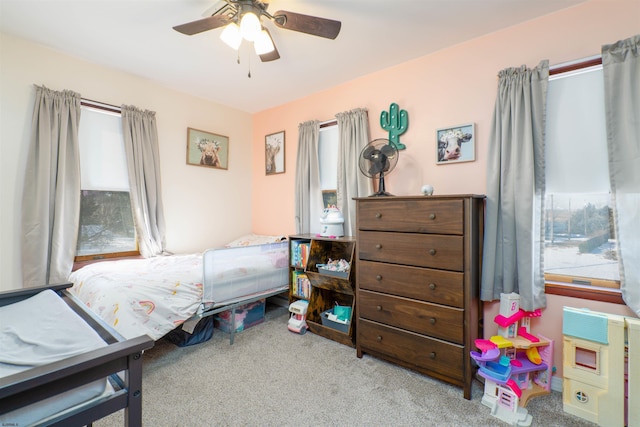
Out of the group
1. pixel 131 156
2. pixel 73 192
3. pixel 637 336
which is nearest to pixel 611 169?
pixel 637 336

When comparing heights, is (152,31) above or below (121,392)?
above

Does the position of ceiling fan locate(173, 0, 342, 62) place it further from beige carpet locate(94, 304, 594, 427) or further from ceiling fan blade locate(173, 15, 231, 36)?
beige carpet locate(94, 304, 594, 427)

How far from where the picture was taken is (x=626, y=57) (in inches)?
66.5

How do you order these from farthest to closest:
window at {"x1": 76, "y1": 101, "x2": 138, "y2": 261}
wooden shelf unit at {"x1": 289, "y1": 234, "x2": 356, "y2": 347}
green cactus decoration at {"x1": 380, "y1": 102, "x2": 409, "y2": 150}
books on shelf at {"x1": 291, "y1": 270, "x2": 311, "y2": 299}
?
books on shelf at {"x1": 291, "y1": 270, "x2": 311, "y2": 299} → window at {"x1": 76, "y1": 101, "x2": 138, "y2": 261} → green cactus decoration at {"x1": 380, "y1": 102, "x2": 409, "y2": 150} → wooden shelf unit at {"x1": 289, "y1": 234, "x2": 356, "y2": 347}

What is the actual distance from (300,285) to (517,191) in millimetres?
2042

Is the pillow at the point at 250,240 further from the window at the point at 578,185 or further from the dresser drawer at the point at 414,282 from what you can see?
the window at the point at 578,185

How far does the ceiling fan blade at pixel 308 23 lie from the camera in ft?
5.32

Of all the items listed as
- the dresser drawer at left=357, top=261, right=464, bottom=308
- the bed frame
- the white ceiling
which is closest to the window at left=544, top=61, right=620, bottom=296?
the white ceiling

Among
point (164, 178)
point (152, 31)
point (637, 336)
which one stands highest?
point (152, 31)

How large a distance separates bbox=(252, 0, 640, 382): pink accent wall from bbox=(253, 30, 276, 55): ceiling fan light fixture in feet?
3.26

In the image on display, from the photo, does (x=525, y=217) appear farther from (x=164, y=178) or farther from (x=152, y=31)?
(x=164, y=178)

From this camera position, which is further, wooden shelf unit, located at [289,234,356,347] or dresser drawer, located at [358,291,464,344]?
wooden shelf unit, located at [289,234,356,347]

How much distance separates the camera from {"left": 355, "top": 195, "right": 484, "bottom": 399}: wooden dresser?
1802mm

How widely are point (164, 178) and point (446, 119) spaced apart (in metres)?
3.00
